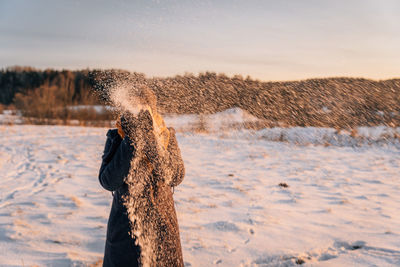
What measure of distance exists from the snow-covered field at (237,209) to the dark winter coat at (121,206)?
1134 mm

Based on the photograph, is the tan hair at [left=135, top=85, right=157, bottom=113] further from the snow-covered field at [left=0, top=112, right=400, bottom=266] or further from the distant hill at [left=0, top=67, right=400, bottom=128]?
the snow-covered field at [left=0, top=112, right=400, bottom=266]

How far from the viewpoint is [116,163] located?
1.67 metres

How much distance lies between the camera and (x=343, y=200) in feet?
14.9

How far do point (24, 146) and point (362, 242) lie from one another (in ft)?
31.4

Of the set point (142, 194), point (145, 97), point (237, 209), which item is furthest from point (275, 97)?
point (142, 194)

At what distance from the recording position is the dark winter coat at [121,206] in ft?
5.46

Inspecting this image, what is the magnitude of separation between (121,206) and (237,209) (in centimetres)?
262

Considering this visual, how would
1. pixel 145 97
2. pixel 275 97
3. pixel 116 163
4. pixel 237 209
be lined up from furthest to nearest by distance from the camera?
pixel 275 97 → pixel 237 209 → pixel 145 97 → pixel 116 163

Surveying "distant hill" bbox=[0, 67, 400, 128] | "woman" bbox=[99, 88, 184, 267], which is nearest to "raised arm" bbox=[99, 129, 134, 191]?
"woman" bbox=[99, 88, 184, 267]

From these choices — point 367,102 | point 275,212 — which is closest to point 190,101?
point 275,212

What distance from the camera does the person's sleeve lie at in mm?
1647

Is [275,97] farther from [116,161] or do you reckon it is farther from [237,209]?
[116,161]

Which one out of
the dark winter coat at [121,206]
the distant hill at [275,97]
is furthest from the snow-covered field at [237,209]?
the distant hill at [275,97]

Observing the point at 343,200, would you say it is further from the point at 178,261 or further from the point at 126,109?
the point at 126,109
